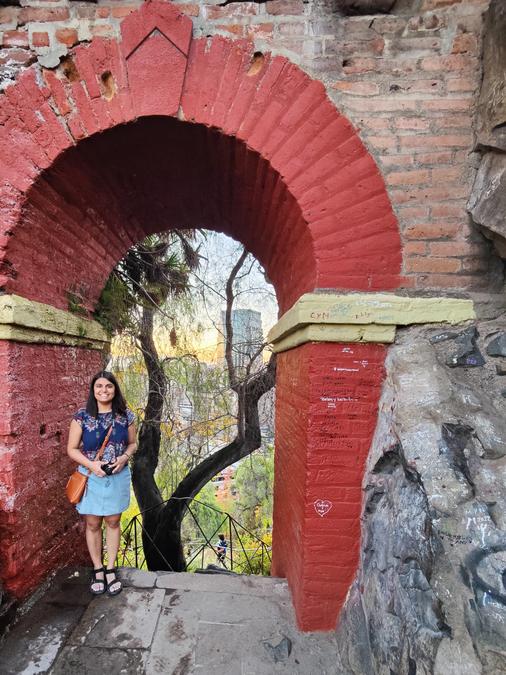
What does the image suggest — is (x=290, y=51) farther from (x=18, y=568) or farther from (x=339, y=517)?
(x=18, y=568)

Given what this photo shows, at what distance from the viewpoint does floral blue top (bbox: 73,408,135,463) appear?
2.65 metres

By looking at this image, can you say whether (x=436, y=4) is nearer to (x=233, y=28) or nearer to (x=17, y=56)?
(x=233, y=28)

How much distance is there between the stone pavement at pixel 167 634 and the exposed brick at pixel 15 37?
360 cm

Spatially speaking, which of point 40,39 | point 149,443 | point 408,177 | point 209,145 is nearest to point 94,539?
point 209,145

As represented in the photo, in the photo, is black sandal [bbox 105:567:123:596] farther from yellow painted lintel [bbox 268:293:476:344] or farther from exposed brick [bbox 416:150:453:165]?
exposed brick [bbox 416:150:453:165]

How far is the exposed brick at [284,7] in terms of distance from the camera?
238 centimetres

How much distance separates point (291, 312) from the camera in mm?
2533

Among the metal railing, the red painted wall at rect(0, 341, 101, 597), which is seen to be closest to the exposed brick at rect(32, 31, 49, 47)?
the red painted wall at rect(0, 341, 101, 597)

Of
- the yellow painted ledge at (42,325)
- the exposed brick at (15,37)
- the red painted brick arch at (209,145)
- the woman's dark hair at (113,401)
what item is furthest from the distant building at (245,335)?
the exposed brick at (15,37)

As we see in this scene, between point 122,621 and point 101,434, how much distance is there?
3.85 feet

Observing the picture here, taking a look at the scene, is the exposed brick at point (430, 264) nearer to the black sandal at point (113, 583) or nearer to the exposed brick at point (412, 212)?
the exposed brick at point (412, 212)

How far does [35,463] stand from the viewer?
8.63 ft

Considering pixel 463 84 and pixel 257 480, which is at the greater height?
pixel 463 84

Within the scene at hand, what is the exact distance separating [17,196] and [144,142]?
0.87 m
